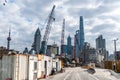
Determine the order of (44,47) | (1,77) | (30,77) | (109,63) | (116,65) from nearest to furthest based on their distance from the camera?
(1,77) → (30,77) → (116,65) → (109,63) → (44,47)

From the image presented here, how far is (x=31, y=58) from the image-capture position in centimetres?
5006

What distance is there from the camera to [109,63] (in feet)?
441

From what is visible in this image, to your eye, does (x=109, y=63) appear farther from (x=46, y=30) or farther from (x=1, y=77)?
(x=1, y=77)

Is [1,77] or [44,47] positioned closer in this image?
[1,77]

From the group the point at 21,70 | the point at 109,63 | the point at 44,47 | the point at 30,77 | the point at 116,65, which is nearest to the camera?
the point at 21,70

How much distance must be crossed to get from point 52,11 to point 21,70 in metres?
113

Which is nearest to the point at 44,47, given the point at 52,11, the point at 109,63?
the point at 52,11

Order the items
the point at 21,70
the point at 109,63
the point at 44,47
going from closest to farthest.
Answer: the point at 21,70 → the point at 109,63 → the point at 44,47

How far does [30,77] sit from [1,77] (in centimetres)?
959

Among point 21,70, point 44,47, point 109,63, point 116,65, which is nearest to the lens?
point 21,70

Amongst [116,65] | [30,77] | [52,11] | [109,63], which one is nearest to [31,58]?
[30,77]

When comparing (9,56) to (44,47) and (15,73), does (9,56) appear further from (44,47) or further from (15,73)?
(44,47)

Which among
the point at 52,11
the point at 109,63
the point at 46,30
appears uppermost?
the point at 52,11

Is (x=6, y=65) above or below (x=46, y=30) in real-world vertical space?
below
